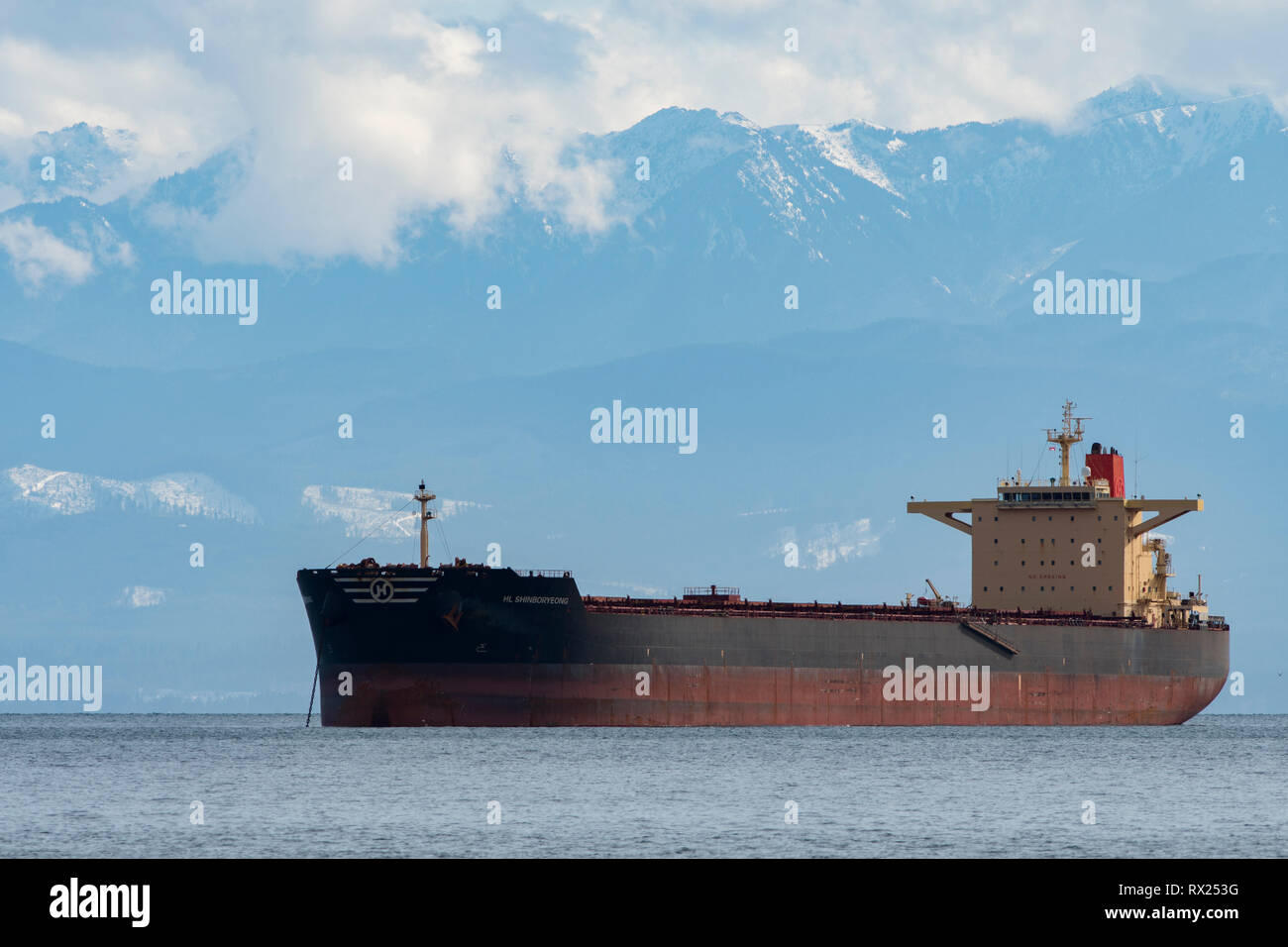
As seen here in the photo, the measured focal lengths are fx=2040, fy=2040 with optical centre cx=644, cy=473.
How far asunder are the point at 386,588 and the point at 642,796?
1840 centimetres

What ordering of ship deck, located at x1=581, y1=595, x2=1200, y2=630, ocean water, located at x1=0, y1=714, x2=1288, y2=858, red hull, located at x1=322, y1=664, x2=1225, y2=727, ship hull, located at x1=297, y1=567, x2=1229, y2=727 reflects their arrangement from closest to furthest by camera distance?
ocean water, located at x1=0, y1=714, x2=1288, y2=858
ship hull, located at x1=297, y1=567, x2=1229, y2=727
red hull, located at x1=322, y1=664, x2=1225, y2=727
ship deck, located at x1=581, y1=595, x2=1200, y2=630

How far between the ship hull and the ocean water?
3.75ft

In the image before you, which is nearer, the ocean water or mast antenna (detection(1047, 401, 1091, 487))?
the ocean water

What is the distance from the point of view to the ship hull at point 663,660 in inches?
2240

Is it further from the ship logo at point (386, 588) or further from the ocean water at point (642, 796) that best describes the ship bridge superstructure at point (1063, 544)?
the ship logo at point (386, 588)

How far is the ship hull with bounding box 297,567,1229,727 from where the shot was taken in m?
56.9

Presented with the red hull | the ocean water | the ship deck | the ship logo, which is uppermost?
the ship logo

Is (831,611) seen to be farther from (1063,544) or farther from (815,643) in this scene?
(1063,544)

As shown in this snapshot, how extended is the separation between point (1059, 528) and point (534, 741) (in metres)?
26.1

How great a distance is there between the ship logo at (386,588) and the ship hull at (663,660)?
0.13ft

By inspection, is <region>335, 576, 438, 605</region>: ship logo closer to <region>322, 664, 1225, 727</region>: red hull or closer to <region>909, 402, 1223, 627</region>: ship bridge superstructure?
<region>322, 664, 1225, 727</region>: red hull
